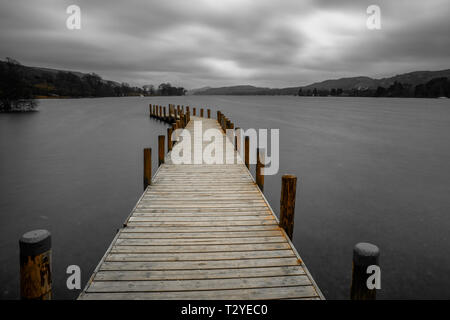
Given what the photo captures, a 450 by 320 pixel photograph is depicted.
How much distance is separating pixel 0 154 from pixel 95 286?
21259 millimetres

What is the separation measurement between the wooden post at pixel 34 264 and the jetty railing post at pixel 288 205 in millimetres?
4081

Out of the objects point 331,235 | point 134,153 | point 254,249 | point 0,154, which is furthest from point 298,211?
point 0,154

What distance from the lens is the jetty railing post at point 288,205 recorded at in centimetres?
560

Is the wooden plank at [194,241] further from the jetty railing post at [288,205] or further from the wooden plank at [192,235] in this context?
the jetty railing post at [288,205]

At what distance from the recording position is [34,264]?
117 inches

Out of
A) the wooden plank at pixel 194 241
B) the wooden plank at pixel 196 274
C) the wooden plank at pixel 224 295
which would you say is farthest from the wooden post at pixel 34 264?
the wooden plank at pixel 194 241

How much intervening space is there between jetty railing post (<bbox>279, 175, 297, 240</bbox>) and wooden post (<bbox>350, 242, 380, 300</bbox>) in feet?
7.98

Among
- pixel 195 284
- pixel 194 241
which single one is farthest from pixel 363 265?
pixel 194 241

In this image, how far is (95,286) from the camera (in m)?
3.81

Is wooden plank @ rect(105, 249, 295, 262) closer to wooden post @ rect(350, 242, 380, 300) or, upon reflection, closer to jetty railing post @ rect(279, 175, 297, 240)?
jetty railing post @ rect(279, 175, 297, 240)

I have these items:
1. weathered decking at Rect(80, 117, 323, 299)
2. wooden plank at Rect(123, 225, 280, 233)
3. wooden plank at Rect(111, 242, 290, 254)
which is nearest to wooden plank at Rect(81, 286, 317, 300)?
weathered decking at Rect(80, 117, 323, 299)

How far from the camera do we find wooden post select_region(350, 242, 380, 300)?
291 cm

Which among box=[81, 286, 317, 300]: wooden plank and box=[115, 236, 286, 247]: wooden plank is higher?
box=[115, 236, 286, 247]: wooden plank

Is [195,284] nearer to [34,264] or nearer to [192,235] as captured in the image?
[192,235]
